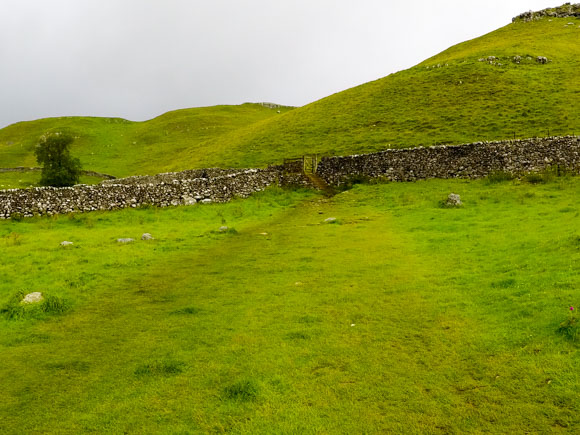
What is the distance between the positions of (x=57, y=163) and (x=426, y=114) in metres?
41.6

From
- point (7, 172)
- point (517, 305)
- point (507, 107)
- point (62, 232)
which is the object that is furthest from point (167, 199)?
point (7, 172)

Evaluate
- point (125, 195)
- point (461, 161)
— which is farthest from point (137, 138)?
point (461, 161)

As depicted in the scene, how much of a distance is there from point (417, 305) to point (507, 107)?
144 feet

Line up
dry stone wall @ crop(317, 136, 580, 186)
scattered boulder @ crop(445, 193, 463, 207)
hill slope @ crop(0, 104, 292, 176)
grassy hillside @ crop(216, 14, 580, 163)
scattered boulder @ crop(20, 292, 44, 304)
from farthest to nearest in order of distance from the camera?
1. hill slope @ crop(0, 104, 292, 176)
2. grassy hillside @ crop(216, 14, 580, 163)
3. dry stone wall @ crop(317, 136, 580, 186)
4. scattered boulder @ crop(445, 193, 463, 207)
5. scattered boulder @ crop(20, 292, 44, 304)

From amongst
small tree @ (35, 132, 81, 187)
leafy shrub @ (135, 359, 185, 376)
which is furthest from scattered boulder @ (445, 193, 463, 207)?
small tree @ (35, 132, 81, 187)

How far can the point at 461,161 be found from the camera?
1240 inches

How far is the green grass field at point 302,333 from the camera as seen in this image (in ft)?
21.8

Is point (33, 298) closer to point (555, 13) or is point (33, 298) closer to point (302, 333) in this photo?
point (302, 333)

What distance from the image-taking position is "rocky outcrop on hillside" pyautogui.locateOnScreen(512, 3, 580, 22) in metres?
81.3

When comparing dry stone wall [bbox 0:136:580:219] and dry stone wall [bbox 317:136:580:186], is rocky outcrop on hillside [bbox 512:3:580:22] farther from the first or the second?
dry stone wall [bbox 0:136:580:219]

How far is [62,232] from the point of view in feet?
72.7

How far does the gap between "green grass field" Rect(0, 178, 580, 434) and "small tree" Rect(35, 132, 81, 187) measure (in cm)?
3094

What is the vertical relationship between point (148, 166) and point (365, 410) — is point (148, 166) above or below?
above

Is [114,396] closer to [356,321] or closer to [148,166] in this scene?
[356,321]
